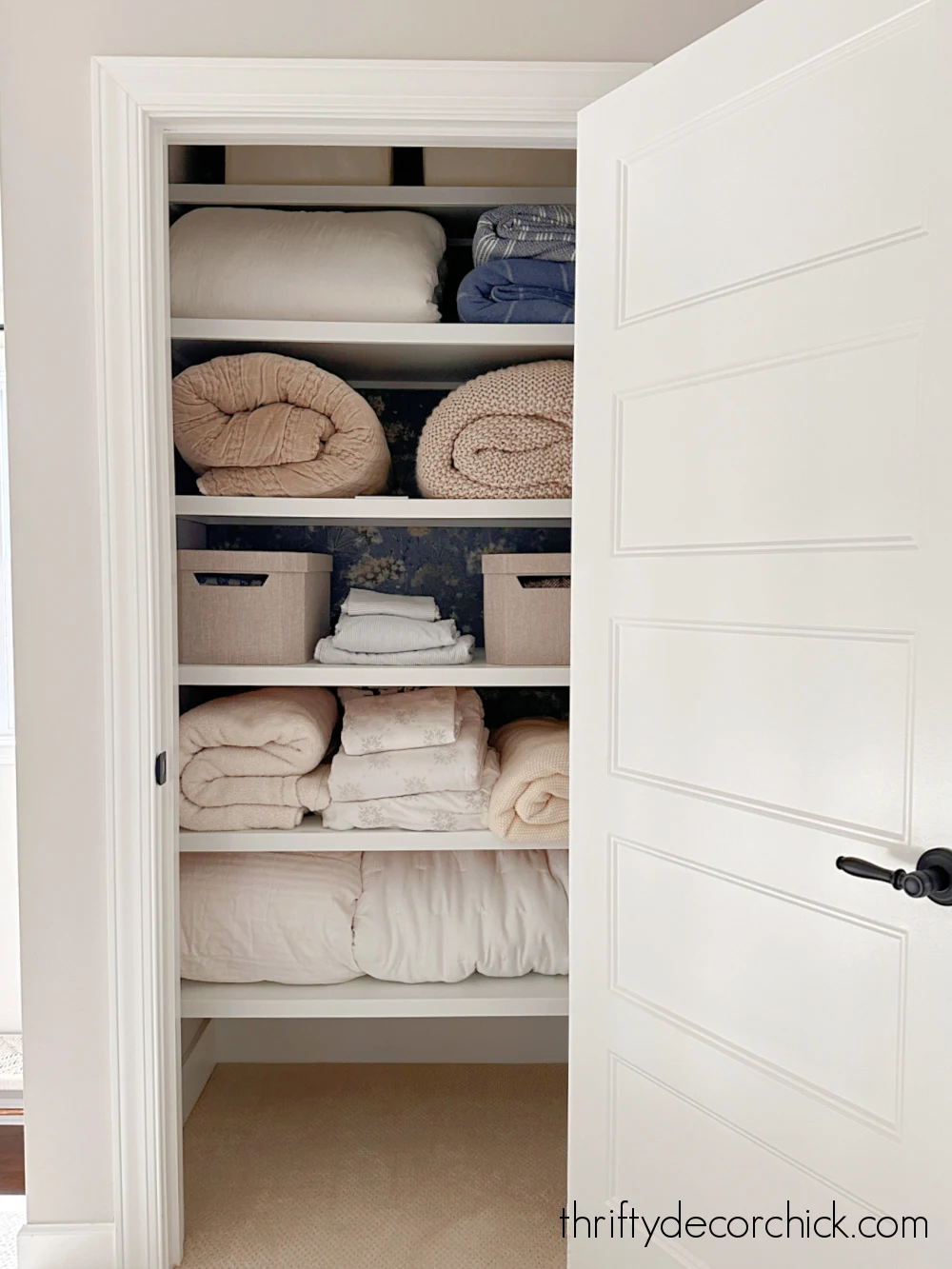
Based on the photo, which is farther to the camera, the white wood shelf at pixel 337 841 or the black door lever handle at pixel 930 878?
the white wood shelf at pixel 337 841

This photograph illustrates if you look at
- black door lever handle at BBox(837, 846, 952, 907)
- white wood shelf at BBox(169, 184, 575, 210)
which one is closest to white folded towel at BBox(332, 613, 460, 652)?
white wood shelf at BBox(169, 184, 575, 210)

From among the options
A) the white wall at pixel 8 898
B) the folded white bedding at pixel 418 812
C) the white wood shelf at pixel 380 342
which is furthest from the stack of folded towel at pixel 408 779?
the white wall at pixel 8 898

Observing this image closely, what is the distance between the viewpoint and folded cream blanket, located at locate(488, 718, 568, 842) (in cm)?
185

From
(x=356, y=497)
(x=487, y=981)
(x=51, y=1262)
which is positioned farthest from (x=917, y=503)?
(x=51, y=1262)

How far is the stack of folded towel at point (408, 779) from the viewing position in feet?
6.25

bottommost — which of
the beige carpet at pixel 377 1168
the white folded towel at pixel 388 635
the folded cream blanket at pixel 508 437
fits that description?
the beige carpet at pixel 377 1168

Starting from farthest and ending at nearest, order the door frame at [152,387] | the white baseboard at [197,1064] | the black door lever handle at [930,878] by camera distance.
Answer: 1. the white baseboard at [197,1064]
2. the door frame at [152,387]
3. the black door lever handle at [930,878]

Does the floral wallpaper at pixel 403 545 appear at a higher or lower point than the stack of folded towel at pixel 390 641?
higher

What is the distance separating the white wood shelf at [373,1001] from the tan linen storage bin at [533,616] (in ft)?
2.17

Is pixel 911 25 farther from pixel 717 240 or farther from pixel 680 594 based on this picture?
pixel 680 594

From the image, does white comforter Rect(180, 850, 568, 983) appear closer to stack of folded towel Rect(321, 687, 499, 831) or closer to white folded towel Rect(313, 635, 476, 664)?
stack of folded towel Rect(321, 687, 499, 831)

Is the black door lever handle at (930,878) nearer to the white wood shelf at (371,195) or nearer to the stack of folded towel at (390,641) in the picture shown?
the stack of folded towel at (390,641)

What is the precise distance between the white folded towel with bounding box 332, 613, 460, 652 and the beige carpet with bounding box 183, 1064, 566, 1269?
45.4 inches

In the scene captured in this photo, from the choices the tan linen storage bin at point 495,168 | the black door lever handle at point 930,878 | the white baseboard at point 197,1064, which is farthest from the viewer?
the white baseboard at point 197,1064
